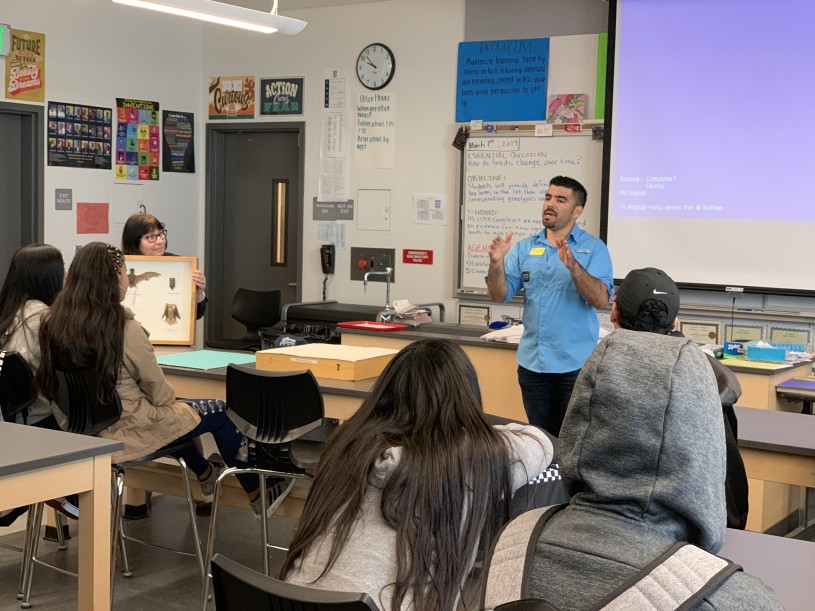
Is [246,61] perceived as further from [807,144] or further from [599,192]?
[807,144]

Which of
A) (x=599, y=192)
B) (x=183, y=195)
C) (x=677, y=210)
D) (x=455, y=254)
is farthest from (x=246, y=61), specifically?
(x=677, y=210)

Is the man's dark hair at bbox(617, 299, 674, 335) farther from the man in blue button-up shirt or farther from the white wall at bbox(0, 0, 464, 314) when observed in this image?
the white wall at bbox(0, 0, 464, 314)

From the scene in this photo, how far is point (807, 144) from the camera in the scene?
537 centimetres

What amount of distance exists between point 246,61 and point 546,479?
5519 millimetres

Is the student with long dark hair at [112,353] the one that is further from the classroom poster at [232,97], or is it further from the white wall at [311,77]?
the classroom poster at [232,97]

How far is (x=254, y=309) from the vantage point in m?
6.89

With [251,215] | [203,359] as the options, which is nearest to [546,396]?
[203,359]

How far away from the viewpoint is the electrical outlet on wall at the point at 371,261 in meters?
6.87

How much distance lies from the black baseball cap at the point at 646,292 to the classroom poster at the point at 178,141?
17.5 feet

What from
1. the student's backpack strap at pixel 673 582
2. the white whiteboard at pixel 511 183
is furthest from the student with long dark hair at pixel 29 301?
the white whiteboard at pixel 511 183

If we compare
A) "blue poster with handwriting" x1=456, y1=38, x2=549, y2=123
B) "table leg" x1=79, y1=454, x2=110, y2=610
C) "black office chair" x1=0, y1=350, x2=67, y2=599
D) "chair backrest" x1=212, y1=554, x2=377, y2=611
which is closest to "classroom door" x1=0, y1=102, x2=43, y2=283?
"blue poster with handwriting" x1=456, y1=38, x2=549, y2=123

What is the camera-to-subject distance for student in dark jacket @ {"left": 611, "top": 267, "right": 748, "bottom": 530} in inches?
100

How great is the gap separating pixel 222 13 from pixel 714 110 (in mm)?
2820

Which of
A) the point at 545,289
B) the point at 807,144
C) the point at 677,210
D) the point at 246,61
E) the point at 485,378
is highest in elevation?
the point at 246,61
